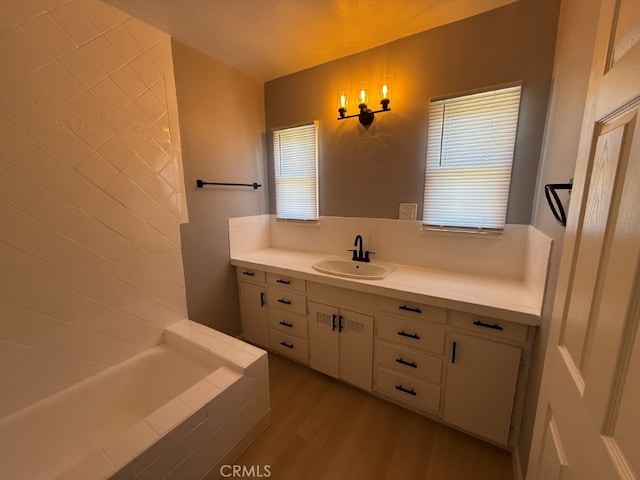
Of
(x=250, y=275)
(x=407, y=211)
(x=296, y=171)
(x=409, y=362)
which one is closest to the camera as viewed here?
(x=409, y=362)

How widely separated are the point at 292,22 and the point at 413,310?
79.9 inches

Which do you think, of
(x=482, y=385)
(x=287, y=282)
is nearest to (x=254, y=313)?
(x=287, y=282)

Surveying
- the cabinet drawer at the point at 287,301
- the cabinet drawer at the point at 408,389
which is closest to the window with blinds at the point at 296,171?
the cabinet drawer at the point at 287,301

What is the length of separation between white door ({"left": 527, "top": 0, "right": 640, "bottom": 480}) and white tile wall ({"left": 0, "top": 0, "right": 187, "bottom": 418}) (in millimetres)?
2141

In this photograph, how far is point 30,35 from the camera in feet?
4.09

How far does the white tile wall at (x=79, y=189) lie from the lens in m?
1.25

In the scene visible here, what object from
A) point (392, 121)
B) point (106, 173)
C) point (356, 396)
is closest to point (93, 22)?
point (106, 173)

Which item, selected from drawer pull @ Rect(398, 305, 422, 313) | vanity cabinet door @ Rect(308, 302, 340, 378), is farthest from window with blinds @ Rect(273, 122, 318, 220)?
drawer pull @ Rect(398, 305, 422, 313)

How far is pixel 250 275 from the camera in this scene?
7.77 ft

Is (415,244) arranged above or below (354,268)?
above

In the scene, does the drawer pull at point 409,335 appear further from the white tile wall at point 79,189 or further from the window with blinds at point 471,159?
the white tile wall at point 79,189

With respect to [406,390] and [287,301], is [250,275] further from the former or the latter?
[406,390]

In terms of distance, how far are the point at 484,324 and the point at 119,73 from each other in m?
2.56

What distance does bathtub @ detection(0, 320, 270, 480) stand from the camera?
3.59 feet
